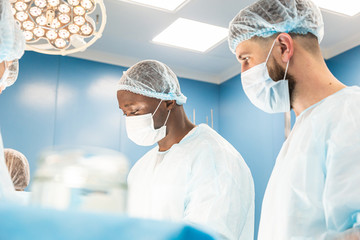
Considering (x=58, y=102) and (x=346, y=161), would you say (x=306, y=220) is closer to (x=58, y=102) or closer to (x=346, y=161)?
(x=346, y=161)

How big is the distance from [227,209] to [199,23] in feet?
7.56

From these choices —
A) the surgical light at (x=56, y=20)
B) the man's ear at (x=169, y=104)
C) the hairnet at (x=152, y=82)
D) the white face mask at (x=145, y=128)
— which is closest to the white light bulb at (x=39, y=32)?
the surgical light at (x=56, y=20)

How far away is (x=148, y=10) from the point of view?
3.33 m

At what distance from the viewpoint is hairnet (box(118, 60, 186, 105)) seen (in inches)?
80.9

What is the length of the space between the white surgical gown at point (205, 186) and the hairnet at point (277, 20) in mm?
552

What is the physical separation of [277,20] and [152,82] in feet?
2.73

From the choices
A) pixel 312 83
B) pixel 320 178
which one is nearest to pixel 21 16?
pixel 312 83

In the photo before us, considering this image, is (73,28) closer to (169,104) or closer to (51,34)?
(51,34)

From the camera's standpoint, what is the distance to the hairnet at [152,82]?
205 centimetres

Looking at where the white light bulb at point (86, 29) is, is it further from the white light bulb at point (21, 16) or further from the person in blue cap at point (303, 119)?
the person in blue cap at point (303, 119)

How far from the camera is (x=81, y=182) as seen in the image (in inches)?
16.3

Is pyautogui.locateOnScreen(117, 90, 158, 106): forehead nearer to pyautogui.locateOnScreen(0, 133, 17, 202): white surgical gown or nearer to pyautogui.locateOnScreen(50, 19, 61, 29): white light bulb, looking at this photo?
pyautogui.locateOnScreen(50, 19, 61, 29): white light bulb

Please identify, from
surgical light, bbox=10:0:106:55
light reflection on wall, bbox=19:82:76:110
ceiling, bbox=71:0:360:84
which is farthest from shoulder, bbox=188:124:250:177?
light reflection on wall, bbox=19:82:76:110

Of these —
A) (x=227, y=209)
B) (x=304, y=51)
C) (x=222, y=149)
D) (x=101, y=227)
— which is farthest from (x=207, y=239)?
(x=222, y=149)
